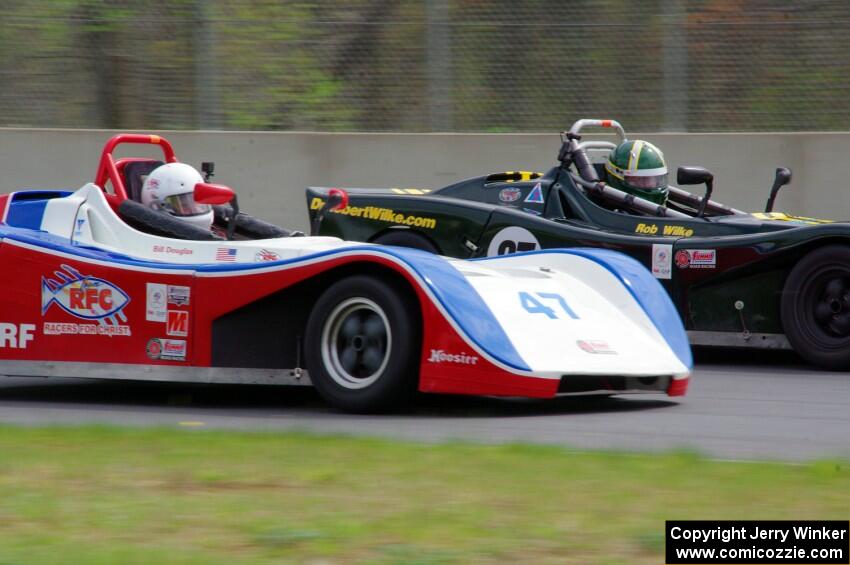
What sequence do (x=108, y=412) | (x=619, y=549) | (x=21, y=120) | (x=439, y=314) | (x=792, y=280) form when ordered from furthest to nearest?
(x=21, y=120)
(x=792, y=280)
(x=108, y=412)
(x=439, y=314)
(x=619, y=549)

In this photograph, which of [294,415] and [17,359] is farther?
[17,359]

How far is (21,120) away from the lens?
1397 centimetres

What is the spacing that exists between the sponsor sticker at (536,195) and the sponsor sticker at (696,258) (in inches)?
57.5

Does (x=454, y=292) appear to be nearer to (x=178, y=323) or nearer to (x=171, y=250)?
(x=178, y=323)

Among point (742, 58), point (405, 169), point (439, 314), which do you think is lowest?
point (439, 314)

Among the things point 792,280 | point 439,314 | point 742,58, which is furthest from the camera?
point 742,58

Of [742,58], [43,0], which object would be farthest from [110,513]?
[43,0]

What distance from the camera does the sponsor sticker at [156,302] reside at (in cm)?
686

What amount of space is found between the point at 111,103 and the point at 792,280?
27.2 feet

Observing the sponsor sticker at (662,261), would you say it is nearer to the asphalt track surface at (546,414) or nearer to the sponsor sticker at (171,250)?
the asphalt track surface at (546,414)

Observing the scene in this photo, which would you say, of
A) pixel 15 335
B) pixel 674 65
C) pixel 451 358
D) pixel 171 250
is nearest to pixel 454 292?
pixel 451 358

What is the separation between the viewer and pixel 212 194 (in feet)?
24.4

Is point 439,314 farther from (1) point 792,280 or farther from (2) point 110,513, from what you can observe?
(1) point 792,280

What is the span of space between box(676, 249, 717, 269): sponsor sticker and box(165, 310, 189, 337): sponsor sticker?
11.3 ft
